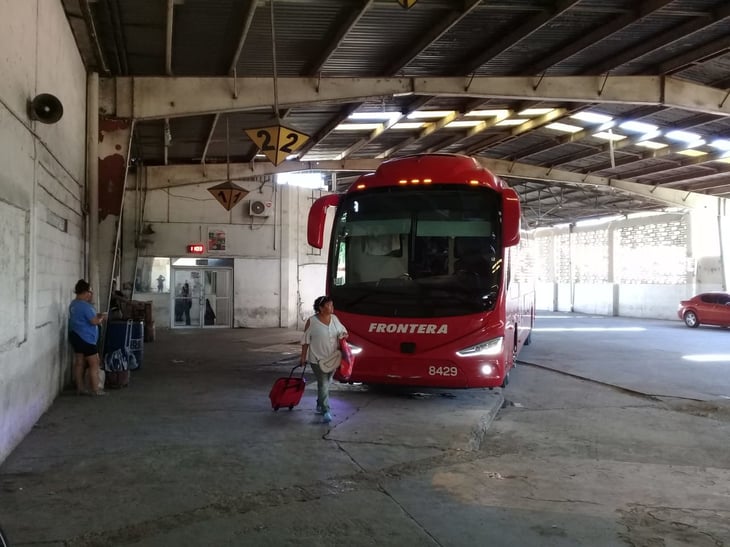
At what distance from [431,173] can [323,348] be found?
3.04m

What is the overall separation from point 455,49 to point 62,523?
9.80 metres

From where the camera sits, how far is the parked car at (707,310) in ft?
76.3

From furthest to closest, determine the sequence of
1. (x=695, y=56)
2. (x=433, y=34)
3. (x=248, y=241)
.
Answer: (x=248, y=241) < (x=695, y=56) < (x=433, y=34)

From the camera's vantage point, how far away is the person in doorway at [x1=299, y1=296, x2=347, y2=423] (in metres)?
7.52

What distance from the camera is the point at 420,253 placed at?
8.37 m

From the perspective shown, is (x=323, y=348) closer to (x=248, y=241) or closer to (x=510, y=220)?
(x=510, y=220)

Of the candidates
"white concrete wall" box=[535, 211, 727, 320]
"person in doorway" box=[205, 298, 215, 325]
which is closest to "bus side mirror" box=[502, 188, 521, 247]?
"person in doorway" box=[205, 298, 215, 325]

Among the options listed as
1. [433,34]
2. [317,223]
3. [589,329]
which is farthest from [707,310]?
[317,223]

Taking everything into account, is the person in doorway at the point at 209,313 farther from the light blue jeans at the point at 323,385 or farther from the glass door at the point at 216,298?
the light blue jeans at the point at 323,385

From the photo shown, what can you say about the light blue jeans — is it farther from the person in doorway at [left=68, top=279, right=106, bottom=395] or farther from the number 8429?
the person in doorway at [left=68, top=279, right=106, bottom=395]

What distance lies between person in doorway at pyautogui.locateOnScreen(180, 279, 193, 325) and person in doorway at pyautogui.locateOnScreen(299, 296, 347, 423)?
1544 cm

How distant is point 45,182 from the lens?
7.32m

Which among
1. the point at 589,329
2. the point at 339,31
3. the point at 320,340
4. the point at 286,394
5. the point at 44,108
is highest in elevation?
the point at 339,31

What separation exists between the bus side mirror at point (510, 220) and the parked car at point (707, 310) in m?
19.1
